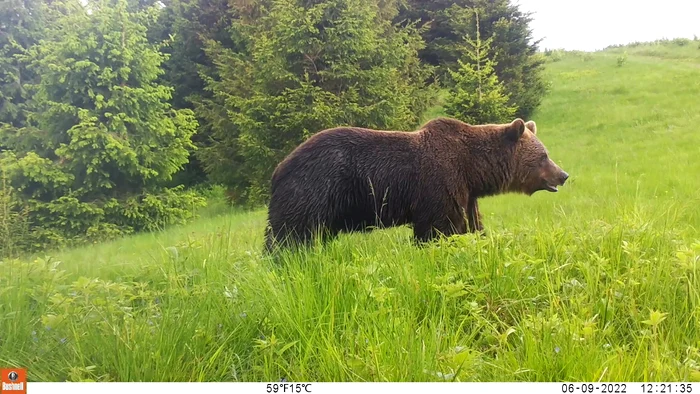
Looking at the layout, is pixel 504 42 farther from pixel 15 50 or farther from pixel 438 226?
pixel 15 50

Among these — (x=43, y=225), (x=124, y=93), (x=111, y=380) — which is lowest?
(x=43, y=225)

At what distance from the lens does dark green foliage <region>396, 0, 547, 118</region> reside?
13.0 m

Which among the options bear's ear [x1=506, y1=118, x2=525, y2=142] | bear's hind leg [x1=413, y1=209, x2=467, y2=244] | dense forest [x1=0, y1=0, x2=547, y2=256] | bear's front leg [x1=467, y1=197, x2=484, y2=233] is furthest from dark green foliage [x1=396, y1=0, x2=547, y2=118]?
bear's hind leg [x1=413, y1=209, x2=467, y2=244]

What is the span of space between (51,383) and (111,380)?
239 mm

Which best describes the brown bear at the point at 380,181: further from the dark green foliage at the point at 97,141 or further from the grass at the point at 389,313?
the dark green foliage at the point at 97,141

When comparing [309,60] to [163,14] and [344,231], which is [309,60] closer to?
[344,231]

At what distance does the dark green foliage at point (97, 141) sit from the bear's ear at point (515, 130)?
7670 millimetres

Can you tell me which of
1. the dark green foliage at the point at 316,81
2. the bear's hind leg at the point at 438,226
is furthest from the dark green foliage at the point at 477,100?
the bear's hind leg at the point at 438,226

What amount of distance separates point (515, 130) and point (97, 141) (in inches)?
330

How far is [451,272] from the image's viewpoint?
3.16 meters

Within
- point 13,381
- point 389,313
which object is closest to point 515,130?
point 389,313

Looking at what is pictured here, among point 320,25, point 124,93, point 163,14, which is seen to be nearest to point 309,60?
point 320,25

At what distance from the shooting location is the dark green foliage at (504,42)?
42.5 ft

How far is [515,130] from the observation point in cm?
501
